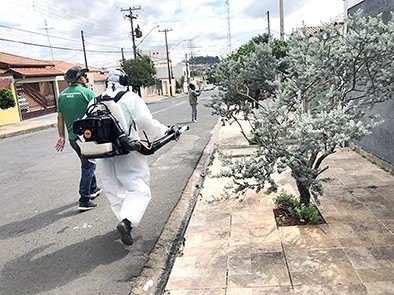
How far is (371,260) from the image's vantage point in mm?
3289

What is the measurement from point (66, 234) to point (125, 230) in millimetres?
1067

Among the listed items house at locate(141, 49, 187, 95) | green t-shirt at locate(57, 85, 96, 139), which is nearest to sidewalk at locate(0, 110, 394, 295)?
green t-shirt at locate(57, 85, 96, 139)

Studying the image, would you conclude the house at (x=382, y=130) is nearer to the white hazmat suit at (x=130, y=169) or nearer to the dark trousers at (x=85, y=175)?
the white hazmat suit at (x=130, y=169)

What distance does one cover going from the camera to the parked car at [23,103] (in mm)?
22766

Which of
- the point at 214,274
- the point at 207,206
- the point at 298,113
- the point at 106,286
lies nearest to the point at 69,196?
the point at 207,206

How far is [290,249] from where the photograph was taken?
3.62 m

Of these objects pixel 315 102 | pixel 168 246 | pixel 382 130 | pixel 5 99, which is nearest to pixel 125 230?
pixel 168 246

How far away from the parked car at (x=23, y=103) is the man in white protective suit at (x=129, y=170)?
68.4 feet

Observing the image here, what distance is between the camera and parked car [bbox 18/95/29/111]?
22.8m

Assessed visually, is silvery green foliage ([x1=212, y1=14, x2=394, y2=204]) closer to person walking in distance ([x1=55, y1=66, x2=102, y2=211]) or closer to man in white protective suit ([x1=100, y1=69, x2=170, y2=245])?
man in white protective suit ([x1=100, y1=69, x2=170, y2=245])

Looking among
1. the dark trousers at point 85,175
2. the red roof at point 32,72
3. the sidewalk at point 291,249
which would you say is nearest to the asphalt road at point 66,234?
the dark trousers at point 85,175

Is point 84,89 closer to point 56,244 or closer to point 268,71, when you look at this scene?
point 56,244

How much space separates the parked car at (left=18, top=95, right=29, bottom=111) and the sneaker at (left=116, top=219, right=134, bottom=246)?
69.9 feet

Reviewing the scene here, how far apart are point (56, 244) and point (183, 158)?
4509 mm
